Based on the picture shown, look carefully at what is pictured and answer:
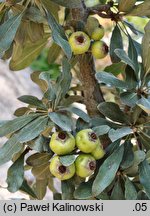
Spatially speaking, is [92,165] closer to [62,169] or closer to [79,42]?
[62,169]

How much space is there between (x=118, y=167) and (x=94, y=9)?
1.17 ft

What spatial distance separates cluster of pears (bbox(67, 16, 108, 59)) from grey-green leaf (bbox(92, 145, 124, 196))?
0.22 m

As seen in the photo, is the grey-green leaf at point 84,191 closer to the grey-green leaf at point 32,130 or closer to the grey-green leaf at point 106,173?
the grey-green leaf at point 106,173

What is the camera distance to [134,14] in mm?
925

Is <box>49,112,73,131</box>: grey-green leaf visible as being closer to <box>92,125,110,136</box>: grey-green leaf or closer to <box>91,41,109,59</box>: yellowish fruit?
<box>92,125,110,136</box>: grey-green leaf

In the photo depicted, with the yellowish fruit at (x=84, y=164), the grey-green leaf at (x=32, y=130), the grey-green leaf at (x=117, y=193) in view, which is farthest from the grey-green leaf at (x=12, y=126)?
the grey-green leaf at (x=117, y=193)

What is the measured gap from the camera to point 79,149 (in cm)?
80

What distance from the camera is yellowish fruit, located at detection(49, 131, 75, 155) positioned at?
766mm

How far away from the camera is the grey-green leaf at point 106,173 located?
79cm

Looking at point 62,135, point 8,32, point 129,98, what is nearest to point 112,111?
point 129,98

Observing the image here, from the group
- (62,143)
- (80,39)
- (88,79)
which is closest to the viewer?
(62,143)

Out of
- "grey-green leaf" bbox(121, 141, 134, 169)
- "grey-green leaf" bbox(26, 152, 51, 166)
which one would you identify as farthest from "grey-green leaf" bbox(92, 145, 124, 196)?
"grey-green leaf" bbox(26, 152, 51, 166)

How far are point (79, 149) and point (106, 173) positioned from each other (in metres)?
0.07

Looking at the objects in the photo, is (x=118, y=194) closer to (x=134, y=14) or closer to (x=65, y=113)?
(x=65, y=113)
